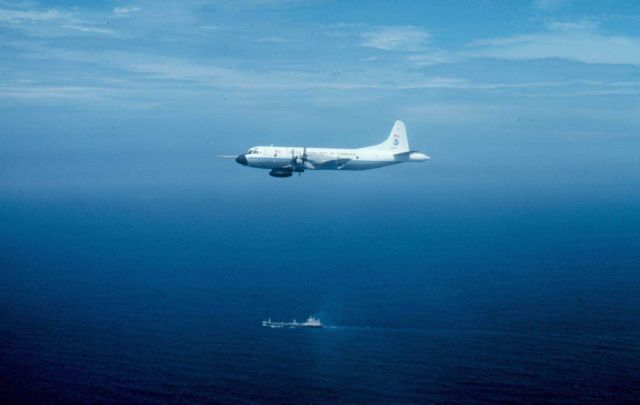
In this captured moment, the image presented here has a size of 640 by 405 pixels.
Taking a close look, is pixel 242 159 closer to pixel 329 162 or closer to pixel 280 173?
pixel 280 173

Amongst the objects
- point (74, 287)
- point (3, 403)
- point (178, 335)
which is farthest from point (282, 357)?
point (74, 287)

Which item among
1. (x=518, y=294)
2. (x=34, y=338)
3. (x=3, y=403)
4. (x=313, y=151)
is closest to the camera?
(x=313, y=151)

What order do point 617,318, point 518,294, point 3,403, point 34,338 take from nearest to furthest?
point 3,403 → point 34,338 → point 617,318 → point 518,294

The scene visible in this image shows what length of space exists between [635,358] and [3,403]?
145 metres

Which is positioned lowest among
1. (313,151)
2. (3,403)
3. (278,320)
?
(3,403)

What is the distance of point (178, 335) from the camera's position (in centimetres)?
14712

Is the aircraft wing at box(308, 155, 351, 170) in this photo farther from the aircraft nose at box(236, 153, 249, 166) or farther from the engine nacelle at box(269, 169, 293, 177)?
the aircraft nose at box(236, 153, 249, 166)

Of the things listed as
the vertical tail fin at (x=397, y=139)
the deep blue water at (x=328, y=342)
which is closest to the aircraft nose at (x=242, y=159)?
the vertical tail fin at (x=397, y=139)

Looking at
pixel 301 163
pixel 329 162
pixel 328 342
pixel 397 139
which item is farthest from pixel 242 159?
pixel 328 342

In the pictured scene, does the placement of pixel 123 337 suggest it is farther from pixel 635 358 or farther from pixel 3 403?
pixel 635 358

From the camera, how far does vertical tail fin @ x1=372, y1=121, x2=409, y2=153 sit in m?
70.9

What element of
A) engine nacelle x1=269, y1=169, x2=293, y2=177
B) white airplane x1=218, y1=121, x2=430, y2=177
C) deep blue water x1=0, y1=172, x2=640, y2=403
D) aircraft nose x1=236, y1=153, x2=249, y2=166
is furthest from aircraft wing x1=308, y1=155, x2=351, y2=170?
deep blue water x1=0, y1=172, x2=640, y2=403

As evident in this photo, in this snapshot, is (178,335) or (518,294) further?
(518,294)

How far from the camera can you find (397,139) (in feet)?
234
